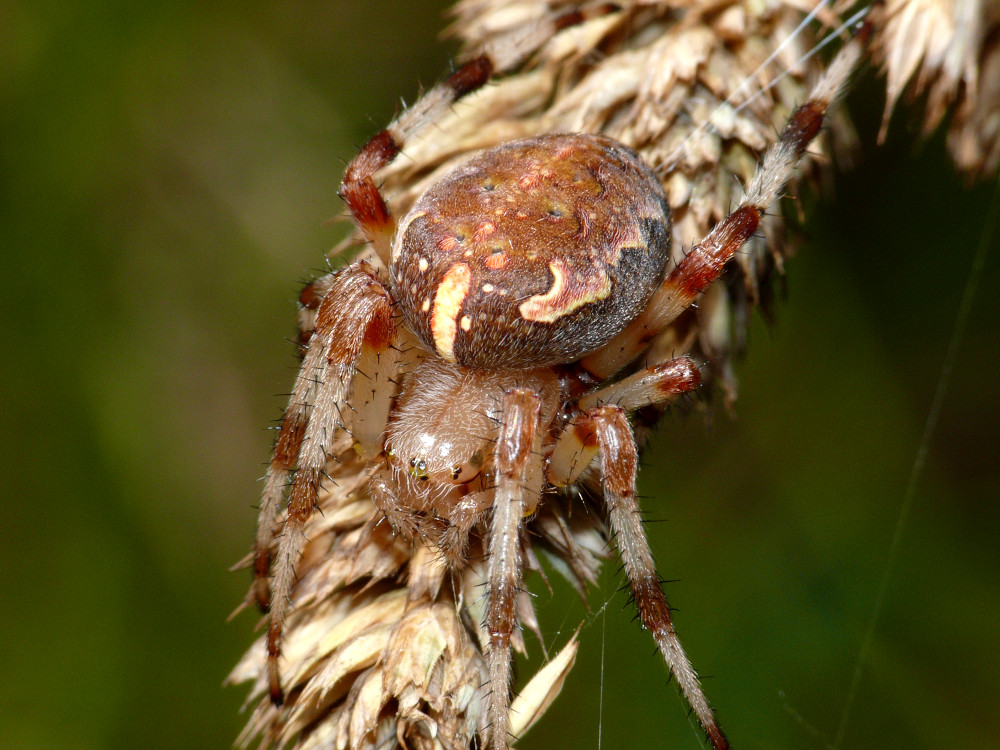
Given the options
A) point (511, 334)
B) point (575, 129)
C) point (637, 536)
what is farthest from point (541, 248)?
point (637, 536)

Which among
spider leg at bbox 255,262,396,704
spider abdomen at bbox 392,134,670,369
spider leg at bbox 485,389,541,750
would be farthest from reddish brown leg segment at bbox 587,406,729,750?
spider leg at bbox 255,262,396,704

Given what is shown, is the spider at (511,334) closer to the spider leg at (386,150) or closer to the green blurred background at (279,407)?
the spider leg at (386,150)

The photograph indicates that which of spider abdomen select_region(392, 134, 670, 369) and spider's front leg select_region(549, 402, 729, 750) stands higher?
spider abdomen select_region(392, 134, 670, 369)

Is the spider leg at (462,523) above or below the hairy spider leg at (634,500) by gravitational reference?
above

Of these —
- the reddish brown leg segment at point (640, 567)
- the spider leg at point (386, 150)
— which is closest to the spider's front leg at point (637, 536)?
the reddish brown leg segment at point (640, 567)

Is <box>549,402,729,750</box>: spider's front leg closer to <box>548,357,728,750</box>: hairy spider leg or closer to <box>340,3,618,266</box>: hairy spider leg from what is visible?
<box>548,357,728,750</box>: hairy spider leg

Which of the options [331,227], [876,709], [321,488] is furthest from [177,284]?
[876,709]

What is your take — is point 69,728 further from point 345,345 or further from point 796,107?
point 796,107
